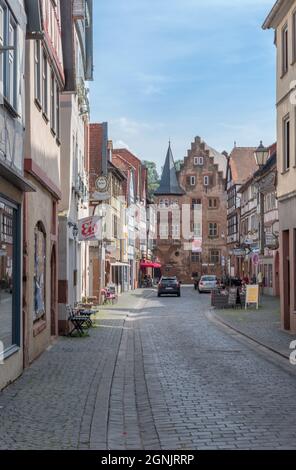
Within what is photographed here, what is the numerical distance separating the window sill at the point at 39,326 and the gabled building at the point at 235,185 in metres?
55.5

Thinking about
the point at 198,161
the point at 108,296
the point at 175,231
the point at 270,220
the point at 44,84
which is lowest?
the point at 108,296

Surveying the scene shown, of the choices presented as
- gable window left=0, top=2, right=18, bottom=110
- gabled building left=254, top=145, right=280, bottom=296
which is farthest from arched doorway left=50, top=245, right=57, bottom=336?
gabled building left=254, top=145, right=280, bottom=296

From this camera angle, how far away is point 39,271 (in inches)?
597

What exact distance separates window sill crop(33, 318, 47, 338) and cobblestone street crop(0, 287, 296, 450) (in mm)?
553

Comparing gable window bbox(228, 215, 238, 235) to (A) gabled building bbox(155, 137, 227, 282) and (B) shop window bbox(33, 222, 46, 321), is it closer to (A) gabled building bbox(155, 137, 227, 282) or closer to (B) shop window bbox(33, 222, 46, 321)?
(A) gabled building bbox(155, 137, 227, 282)

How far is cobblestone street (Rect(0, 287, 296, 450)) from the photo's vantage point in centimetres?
790

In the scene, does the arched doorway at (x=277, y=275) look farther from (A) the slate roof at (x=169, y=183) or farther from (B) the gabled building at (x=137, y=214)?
(A) the slate roof at (x=169, y=183)

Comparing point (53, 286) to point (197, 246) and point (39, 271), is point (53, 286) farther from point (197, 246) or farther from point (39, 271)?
point (197, 246)

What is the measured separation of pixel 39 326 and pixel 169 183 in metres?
77.2

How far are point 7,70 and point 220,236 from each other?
79000 mm

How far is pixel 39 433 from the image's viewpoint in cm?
807

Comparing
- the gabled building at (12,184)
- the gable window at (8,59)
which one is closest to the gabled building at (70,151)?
the gabled building at (12,184)

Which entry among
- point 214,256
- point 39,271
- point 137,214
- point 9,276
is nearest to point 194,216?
point 214,256

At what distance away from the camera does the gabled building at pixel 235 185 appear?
237ft
